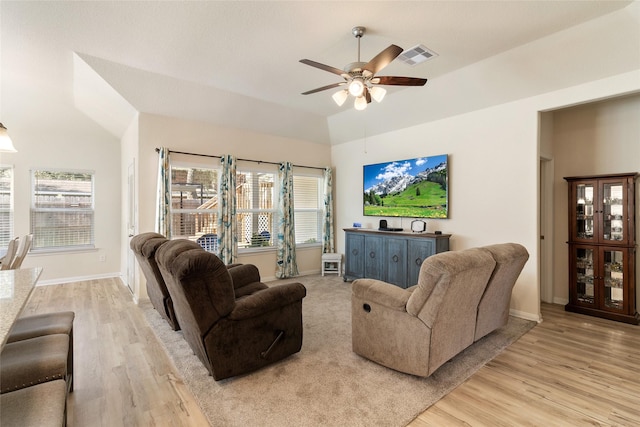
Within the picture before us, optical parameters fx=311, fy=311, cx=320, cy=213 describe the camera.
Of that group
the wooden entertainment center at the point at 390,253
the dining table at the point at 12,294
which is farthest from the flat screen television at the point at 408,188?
the dining table at the point at 12,294

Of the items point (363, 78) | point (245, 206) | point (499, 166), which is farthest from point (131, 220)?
point (499, 166)

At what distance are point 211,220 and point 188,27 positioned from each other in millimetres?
2975

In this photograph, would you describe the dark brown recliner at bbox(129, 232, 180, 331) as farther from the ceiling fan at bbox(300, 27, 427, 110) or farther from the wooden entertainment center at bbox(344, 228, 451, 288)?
the wooden entertainment center at bbox(344, 228, 451, 288)

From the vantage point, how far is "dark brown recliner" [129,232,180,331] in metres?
3.01

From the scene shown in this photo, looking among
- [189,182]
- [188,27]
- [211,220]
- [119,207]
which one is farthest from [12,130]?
[188,27]

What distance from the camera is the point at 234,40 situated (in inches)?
124

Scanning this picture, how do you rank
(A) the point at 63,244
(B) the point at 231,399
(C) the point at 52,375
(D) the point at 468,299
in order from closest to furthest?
(C) the point at 52,375, (B) the point at 231,399, (D) the point at 468,299, (A) the point at 63,244

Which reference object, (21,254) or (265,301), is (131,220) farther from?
(265,301)

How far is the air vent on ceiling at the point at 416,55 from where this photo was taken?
3268 millimetres

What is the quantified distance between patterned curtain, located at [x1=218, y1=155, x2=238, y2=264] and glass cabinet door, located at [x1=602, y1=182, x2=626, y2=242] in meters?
5.11

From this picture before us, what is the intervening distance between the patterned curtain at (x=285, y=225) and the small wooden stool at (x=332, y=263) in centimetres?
69

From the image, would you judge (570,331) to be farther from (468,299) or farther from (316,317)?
(316,317)

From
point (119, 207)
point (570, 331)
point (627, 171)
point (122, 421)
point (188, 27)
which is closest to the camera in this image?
point (122, 421)

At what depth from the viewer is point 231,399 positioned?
86.8 inches
